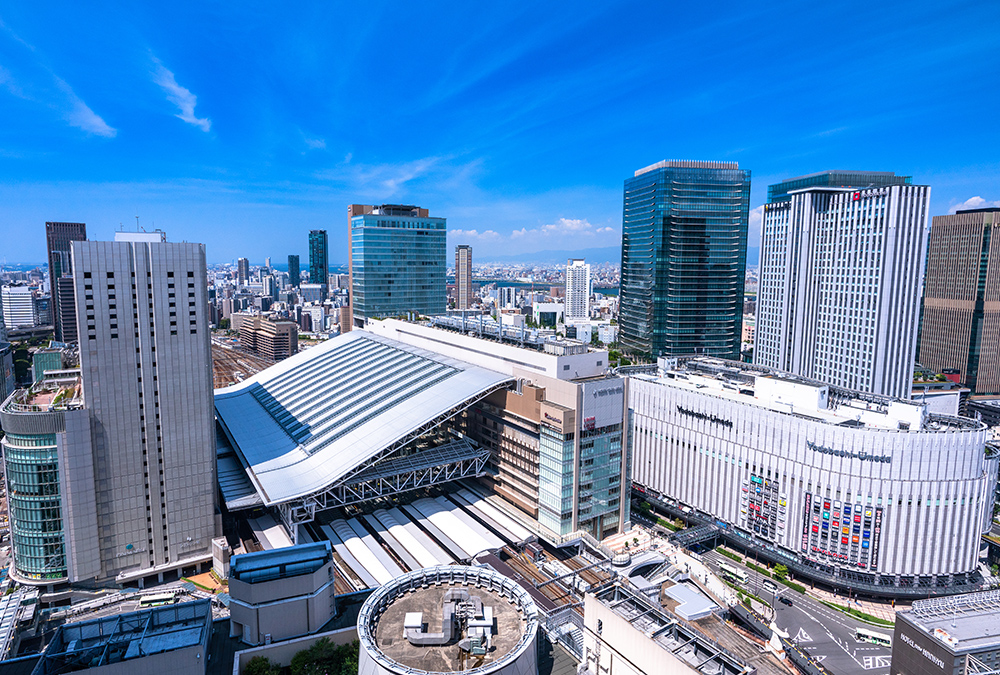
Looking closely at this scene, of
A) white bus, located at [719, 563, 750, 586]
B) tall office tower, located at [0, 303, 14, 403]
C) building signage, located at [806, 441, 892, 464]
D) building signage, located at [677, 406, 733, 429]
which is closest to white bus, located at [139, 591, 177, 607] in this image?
white bus, located at [719, 563, 750, 586]

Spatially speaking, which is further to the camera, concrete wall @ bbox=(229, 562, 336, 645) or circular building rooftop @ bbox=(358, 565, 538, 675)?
concrete wall @ bbox=(229, 562, 336, 645)

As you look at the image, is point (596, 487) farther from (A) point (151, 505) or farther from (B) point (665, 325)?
(B) point (665, 325)

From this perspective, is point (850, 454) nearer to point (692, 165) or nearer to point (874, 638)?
point (874, 638)

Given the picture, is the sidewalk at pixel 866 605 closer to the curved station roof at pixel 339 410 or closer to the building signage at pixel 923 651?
the building signage at pixel 923 651

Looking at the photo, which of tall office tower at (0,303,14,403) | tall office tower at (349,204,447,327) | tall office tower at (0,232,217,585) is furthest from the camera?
tall office tower at (349,204,447,327)

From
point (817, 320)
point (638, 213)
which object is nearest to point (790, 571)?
point (817, 320)

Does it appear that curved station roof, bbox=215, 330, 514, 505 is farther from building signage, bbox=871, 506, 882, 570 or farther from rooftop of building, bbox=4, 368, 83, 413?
building signage, bbox=871, 506, 882, 570

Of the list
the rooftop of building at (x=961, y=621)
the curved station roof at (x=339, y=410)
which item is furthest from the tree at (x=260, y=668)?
the rooftop of building at (x=961, y=621)
